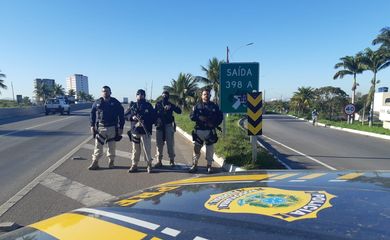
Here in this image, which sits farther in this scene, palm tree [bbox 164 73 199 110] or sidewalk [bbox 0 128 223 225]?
palm tree [bbox 164 73 199 110]

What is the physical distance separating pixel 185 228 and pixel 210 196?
568 millimetres

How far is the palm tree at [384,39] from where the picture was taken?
105 ft

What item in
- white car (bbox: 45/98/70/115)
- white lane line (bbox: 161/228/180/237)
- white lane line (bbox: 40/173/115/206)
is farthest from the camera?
white car (bbox: 45/98/70/115)

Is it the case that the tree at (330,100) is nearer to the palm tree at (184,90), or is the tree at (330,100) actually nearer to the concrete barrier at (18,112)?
the palm tree at (184,90)

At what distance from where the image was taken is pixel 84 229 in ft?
5.87

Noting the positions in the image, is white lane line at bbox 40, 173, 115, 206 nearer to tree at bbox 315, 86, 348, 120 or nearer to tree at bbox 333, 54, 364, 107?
tree at bbox 333, 54, 364, 107

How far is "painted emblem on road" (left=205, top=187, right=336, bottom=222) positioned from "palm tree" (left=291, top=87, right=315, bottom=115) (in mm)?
68499

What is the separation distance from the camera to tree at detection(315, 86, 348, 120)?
222 feet

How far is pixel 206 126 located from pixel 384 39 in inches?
1159

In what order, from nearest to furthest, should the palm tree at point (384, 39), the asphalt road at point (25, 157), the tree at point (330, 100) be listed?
the asphalt road at point (25, 157) < the palm tree at point (384, 39) < the tree at point (330, 100)

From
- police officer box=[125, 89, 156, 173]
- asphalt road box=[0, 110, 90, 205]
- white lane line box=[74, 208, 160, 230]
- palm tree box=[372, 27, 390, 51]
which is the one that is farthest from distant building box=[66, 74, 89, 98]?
white lane line box=[74, 208, 160, 230]

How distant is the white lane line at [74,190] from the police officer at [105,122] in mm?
1169

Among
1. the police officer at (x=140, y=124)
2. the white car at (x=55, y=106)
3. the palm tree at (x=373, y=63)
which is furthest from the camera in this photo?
the white car at (x=55, y=106)

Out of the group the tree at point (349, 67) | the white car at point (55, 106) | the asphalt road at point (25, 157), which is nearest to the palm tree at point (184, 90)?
the white car at point (55, 106)
